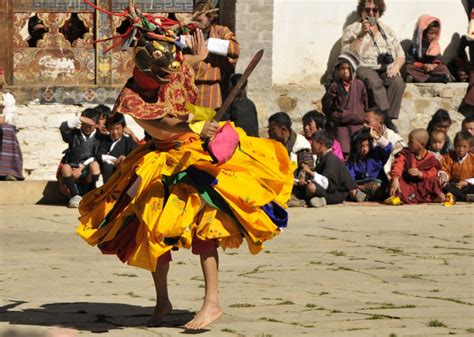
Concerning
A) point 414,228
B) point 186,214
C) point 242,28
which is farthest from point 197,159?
point 242,28

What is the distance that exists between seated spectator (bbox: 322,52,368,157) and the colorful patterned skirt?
3.27 m

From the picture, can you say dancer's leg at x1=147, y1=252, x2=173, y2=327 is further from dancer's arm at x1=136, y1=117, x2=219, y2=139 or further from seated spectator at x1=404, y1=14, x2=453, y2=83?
seated spectator at x1=404, y1=14, x2=453, y2=83

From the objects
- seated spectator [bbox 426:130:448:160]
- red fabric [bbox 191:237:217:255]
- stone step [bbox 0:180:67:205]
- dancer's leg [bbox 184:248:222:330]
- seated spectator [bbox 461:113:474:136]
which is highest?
red fabric [bbox 191:237:217:255]

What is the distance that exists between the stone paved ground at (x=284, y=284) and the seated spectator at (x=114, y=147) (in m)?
1.12

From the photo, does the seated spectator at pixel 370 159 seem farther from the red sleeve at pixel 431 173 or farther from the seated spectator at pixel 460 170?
the seated spectator at pixel 460 170

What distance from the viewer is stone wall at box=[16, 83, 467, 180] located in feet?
50.0

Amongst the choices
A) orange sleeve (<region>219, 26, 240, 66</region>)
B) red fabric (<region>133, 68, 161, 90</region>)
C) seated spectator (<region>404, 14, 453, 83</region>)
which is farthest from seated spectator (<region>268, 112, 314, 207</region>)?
red fabric (<region>133, 68, 161, 90</region>)

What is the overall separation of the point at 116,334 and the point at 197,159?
0.96 meters

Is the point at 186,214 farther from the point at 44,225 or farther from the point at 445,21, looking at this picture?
the point at 445,21

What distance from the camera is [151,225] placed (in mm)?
Result: 6746

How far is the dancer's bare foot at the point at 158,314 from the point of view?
7090 mm

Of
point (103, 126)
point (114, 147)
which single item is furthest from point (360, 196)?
point (103, 126)

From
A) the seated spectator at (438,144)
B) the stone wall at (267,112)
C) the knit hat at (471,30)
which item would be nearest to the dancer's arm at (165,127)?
the seated spectator at (438,144)

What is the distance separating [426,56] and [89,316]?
9.14 m
